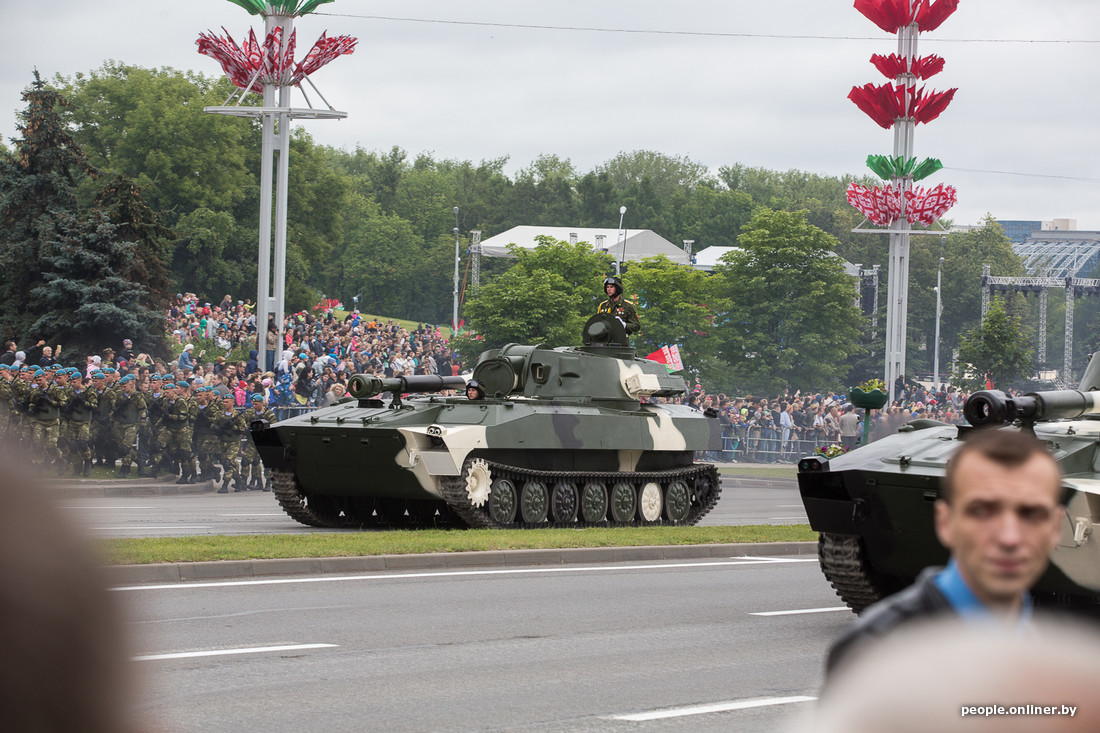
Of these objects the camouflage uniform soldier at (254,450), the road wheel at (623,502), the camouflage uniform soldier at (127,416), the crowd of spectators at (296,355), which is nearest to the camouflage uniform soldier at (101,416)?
the camouflage uniform soldier at (127,416)

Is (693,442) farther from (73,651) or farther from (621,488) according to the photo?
(73,651)

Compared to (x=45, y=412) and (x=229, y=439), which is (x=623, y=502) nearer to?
(x=229, y=439)

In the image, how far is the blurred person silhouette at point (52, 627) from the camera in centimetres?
120

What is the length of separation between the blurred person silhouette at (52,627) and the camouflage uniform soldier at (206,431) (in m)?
23.5

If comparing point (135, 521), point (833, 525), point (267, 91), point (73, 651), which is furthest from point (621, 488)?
point (73, 651)

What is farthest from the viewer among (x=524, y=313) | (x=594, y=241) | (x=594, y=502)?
(x=594, y=241)

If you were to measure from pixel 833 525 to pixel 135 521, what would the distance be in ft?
31.9

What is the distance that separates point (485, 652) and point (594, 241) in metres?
84.1

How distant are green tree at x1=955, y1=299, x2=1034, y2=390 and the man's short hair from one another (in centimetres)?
4330

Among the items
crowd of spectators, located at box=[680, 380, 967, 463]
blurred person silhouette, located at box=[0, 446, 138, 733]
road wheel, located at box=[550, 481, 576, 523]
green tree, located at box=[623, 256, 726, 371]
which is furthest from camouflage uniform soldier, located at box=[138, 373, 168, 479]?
green tree, located at box=[623, 256, 726, 371]

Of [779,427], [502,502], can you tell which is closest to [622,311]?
[502,502]

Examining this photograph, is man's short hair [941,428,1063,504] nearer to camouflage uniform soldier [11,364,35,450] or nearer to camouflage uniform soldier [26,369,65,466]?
camouflage uniform soldier [11,364,35,450]

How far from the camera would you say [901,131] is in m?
47.1

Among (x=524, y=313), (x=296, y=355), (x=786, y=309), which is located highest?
(x=786, y=309)
